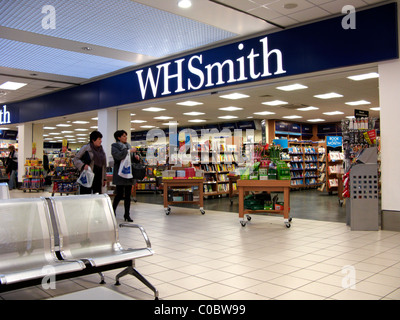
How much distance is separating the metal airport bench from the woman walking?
2322 mm

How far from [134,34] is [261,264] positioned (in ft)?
16.9

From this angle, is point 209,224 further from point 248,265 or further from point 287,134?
point 287,134

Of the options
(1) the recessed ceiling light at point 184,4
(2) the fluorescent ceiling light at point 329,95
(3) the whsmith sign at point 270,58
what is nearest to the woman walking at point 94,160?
(1) the recessed ceiling light at point 184,4

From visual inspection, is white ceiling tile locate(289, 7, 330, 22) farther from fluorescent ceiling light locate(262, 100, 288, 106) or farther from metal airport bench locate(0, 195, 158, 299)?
fluorescent ceiling light locate(262, 100, 288, 106)

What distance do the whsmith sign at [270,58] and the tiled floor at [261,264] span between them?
2759 millimetres

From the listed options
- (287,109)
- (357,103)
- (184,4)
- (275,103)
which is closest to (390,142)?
(184,4)

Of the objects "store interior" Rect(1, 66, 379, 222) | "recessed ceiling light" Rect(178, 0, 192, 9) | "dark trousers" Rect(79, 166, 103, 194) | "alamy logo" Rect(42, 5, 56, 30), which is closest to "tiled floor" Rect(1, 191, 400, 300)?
"dark trousers" Rect(79, 166, 103, 194)

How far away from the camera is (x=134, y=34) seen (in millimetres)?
7137

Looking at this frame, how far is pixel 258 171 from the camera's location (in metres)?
6.19

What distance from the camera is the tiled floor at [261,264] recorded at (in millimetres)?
2988

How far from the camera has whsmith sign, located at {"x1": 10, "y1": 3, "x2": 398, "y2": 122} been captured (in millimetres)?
5699

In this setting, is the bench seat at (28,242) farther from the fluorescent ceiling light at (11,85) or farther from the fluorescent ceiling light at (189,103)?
the fluorescent ceiling light at (11,85)

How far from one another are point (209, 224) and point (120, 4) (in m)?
3.86
